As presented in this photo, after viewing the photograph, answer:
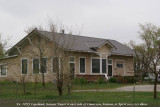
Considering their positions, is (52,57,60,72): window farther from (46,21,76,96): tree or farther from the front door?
the front door

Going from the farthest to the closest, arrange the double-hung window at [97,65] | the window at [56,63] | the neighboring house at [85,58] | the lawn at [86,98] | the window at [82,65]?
the double-hung window at [97,65], the window at [82,65], the neighboring house at [85,58], the window at [56,63], the lawn at [86,98]

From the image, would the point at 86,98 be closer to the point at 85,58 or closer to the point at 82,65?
the point at 82,65

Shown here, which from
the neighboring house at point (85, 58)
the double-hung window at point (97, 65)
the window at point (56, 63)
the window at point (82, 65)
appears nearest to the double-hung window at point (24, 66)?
the neighboring house at point (85, 58)

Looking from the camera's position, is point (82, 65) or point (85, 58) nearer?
point (82, 65)

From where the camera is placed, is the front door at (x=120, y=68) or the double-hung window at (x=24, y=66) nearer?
the double-hung window at (x=24, y=66)

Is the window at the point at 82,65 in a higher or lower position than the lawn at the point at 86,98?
higher

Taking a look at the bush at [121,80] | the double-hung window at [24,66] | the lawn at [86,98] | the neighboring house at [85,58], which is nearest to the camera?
the lawn at [86,98]

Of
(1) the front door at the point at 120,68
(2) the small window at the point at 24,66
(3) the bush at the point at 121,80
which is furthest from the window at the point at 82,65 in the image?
(2) the small window at the point at 24,66

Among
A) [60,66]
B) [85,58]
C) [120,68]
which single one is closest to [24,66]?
[85,58]

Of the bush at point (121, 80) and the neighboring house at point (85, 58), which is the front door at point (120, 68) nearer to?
the neighboring house at point (85, 58)

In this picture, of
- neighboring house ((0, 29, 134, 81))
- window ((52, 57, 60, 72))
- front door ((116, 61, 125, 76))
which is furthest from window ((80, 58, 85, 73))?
window ((52, 57, 60, 72))

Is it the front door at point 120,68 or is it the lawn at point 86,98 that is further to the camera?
the front door at point 120,68

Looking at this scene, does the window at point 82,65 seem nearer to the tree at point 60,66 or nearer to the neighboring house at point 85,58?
the neighboring house at point 85,58

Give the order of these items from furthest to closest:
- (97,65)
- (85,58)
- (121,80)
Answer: (97,65) → (85,58) → (121,80)
